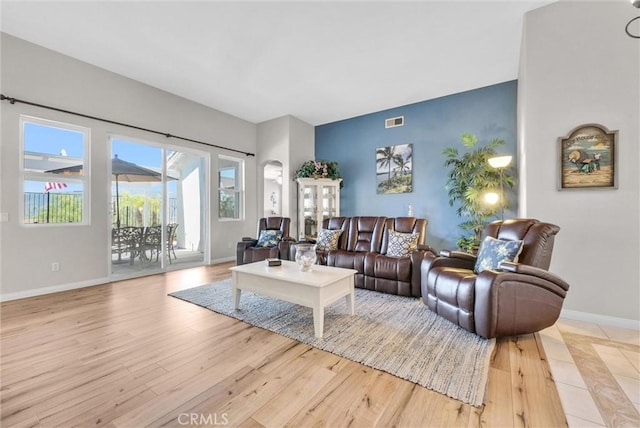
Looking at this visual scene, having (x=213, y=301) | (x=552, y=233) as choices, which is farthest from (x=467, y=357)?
(x=213, y=301)

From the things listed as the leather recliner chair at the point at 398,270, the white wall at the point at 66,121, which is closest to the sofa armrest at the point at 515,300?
the leather recliner chair at the point at 398,270

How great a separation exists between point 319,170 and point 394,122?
1.78 meters

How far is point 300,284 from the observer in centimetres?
231

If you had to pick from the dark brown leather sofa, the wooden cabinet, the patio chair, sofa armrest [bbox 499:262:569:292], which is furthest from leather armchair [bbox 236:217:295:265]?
sofa armrest [bbox 499:262:569:292]

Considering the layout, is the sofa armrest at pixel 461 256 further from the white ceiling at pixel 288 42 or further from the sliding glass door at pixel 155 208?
the sliding glass door at pixel 155 208

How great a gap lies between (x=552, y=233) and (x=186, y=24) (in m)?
4.16

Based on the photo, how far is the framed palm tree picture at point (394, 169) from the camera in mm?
5188

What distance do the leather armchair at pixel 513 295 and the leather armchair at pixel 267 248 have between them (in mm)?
2568

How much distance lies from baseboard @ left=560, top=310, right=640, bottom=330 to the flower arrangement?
4.11 meters

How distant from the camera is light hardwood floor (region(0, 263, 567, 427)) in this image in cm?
136

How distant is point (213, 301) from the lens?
10.1 ft

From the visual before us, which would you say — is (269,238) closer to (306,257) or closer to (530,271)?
(306,257)

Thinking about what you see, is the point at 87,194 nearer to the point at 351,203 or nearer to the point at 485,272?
the point at 351,203

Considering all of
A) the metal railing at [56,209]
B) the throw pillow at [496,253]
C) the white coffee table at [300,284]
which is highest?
the metal railing at [56,209]
